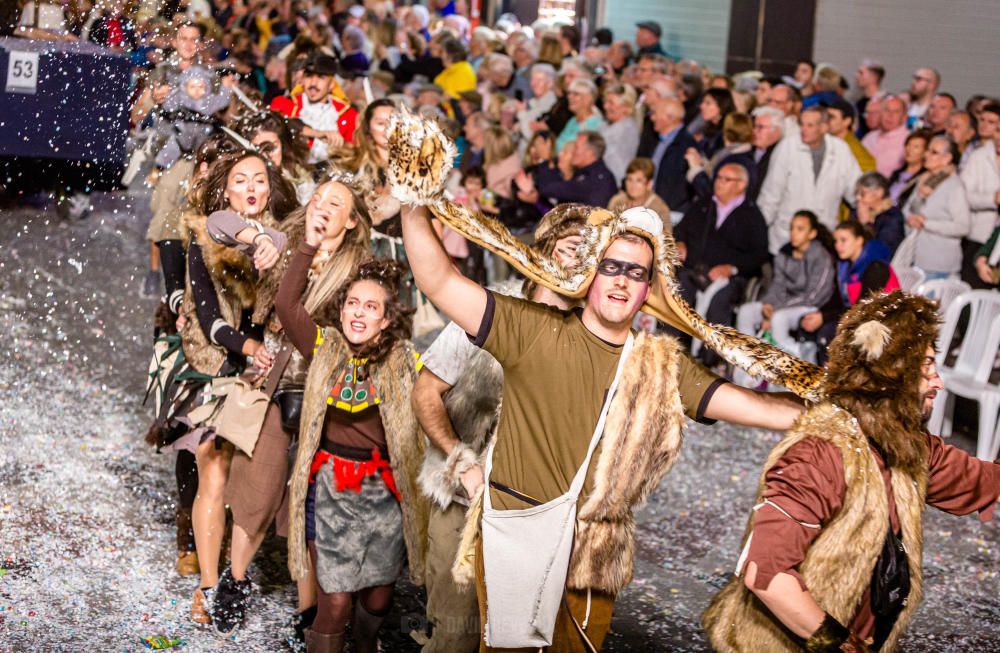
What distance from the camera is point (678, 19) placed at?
713 inches

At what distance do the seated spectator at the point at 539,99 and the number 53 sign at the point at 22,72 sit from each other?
204 inches

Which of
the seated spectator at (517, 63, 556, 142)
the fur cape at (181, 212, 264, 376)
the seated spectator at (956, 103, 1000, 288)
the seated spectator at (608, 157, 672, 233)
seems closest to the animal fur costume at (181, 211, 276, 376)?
the fur cape at (181, 212, 264, 376)

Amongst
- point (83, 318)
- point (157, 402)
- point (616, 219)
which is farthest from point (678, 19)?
point (616, 219)

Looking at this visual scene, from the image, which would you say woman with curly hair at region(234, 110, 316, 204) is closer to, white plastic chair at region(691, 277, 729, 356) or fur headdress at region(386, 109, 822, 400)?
fur headdress at region(386, 109, 822, 400)

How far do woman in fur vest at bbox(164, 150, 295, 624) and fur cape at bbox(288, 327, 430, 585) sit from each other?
0.65 metres

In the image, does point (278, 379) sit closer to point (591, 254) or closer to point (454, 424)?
point (454, 424)

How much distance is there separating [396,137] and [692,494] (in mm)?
4805

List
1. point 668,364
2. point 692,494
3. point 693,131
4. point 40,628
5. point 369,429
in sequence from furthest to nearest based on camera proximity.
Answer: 1. point 693,131
2. point 692,494
3. point 40,628
4. point 369,429
5. point 668,364

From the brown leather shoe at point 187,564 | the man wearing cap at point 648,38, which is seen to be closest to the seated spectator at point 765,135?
the man wearing cap at point 648,38

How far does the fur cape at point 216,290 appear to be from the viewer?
5539 mm

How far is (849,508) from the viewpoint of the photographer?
135 inches

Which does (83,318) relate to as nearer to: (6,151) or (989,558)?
(6,151)

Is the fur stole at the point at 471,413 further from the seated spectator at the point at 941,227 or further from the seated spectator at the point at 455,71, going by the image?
the seated spectator at the point at 455,71

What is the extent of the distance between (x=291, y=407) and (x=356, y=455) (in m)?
0.44
